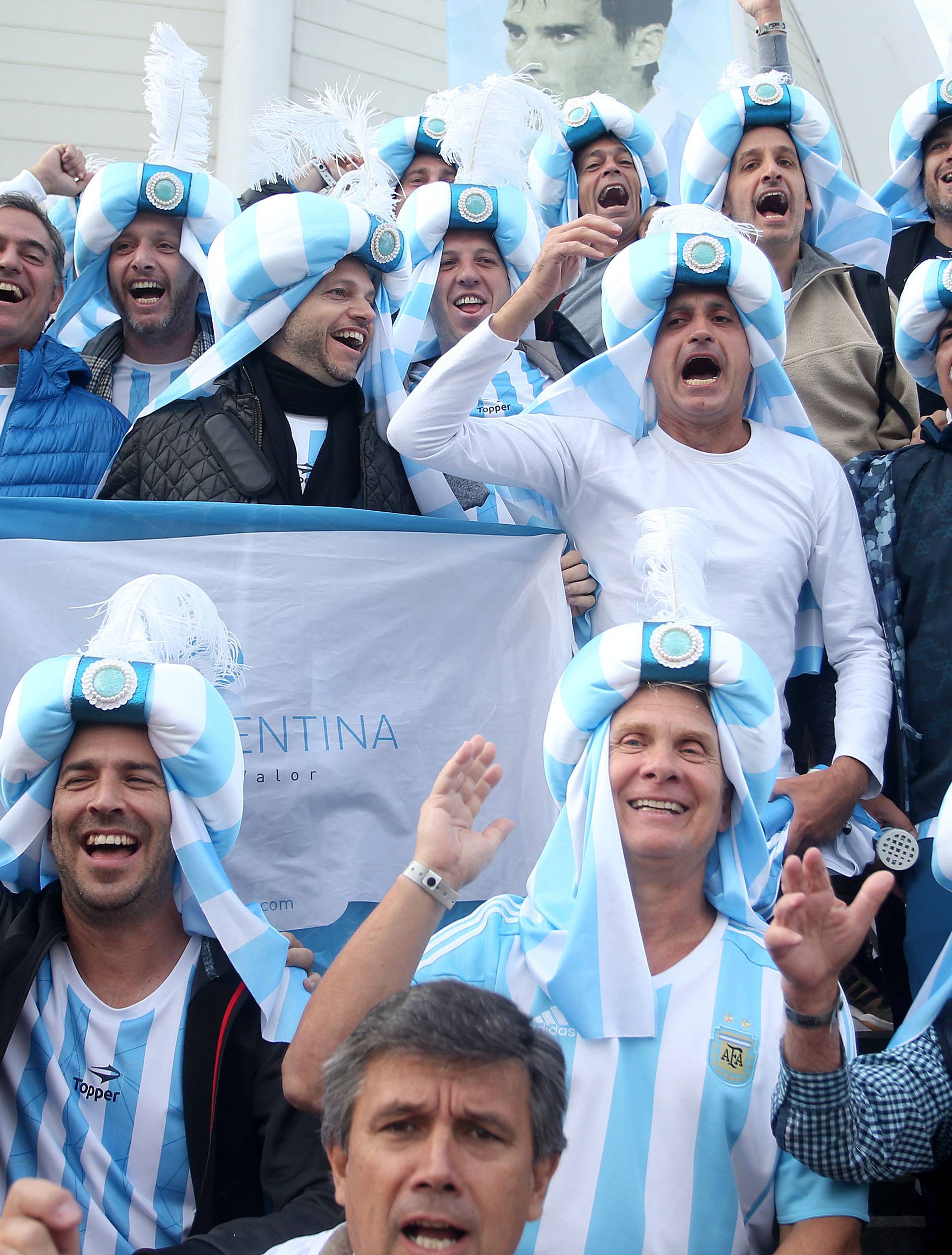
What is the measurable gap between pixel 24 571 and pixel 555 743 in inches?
56.5

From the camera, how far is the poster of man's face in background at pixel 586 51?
10.9 m

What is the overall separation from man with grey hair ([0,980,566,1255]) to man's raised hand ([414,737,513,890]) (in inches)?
→ 19.1

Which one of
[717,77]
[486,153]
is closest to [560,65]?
[717,77]

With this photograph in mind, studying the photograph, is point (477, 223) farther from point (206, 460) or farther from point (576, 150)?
point (206, 460)

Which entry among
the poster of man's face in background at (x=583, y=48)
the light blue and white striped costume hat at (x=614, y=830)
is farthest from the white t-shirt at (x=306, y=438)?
the poster of man's face in background at (x=583, y=48)

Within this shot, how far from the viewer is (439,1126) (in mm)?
2004

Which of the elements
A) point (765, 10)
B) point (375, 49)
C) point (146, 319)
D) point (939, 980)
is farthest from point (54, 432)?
point (375, 49)

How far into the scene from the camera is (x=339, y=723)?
368 centimetres

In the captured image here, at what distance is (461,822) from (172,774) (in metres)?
0.66

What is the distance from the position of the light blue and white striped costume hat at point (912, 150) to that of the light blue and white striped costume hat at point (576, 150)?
35.2 inches

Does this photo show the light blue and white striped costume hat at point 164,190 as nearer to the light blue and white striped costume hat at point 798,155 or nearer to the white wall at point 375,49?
→ the light blue and white striped costume hat at point 798,155

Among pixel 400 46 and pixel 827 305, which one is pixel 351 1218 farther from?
pixel 400 46

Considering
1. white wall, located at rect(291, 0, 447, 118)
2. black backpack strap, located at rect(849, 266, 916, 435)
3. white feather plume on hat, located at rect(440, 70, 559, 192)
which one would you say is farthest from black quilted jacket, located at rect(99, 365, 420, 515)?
white wall, located at rect(291, 0, 447, 118)

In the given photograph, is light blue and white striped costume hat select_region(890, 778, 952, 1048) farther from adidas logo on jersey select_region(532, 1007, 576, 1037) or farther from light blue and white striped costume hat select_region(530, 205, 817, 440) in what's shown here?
light blue and white striped costume hat select_region(530, 205, 817, 440)
